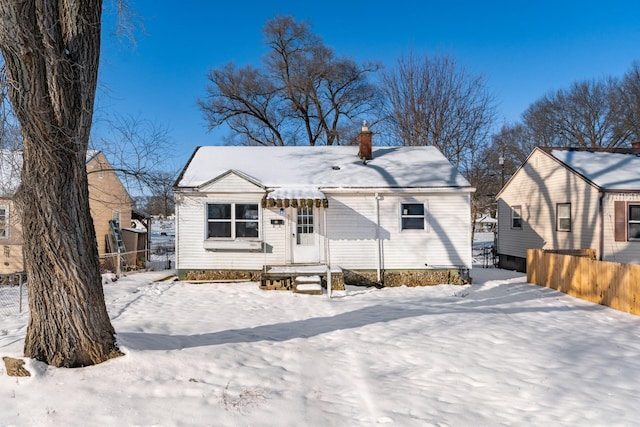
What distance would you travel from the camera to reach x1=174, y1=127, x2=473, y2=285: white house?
1295cm

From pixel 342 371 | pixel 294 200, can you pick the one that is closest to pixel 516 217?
pixel 294 200

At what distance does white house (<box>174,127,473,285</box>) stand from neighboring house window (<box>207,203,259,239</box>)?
3 cm

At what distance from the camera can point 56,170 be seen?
444 centimetres

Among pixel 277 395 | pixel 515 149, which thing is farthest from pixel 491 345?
pixel 515 149

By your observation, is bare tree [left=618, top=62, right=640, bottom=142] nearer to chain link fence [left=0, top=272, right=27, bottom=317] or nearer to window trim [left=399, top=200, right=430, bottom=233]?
window trim [left=399, top=200, right=430, bottom=233]

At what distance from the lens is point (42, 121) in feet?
14.2

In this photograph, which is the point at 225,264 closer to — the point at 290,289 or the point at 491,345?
the point at 290,289

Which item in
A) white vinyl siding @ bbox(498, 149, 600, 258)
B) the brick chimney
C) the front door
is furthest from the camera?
the brick chimney

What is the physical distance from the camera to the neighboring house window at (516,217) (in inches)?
723

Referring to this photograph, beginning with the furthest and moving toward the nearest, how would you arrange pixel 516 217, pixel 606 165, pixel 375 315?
pixel 516 217
pixel 606 165
pixel 375 315

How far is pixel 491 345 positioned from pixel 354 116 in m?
27.4

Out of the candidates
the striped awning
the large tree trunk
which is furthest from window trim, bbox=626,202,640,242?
the large tree trunk

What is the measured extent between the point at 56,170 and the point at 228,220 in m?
8.57

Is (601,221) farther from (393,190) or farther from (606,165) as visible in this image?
(393,190)
